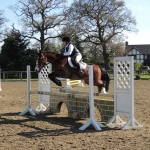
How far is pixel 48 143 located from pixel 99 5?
31.5m

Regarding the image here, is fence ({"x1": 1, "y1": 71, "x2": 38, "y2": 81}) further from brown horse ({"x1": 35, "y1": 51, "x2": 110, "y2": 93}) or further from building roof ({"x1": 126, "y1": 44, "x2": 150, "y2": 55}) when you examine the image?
building roof ({"x1": 126, "y1": 44, "x2": 150, "y2": 55})

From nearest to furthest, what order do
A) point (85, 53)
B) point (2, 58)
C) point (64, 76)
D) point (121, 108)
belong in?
point (121, 108) → point (64, 76) → point (2, 58) → point (85, 53)

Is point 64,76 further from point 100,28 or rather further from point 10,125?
point 100,28

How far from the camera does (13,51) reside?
37406 mm

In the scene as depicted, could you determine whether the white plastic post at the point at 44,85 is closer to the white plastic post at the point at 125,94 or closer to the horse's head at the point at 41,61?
the horse's head at the point at 41,61

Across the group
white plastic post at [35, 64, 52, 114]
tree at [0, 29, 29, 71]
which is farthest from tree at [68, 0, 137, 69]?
white plastic post at [35, 64, 52, 114]

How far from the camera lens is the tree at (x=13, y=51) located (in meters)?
36.6

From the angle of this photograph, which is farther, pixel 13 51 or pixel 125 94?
pixel 13 51

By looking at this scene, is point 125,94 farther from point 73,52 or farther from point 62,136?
point 73,52

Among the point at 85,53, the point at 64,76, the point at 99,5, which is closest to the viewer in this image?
the point at 64,76

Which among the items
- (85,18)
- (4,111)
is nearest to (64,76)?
(4,111)

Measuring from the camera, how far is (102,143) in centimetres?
480

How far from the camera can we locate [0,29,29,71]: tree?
36594 mm

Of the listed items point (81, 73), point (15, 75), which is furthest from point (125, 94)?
point (15, 75)
